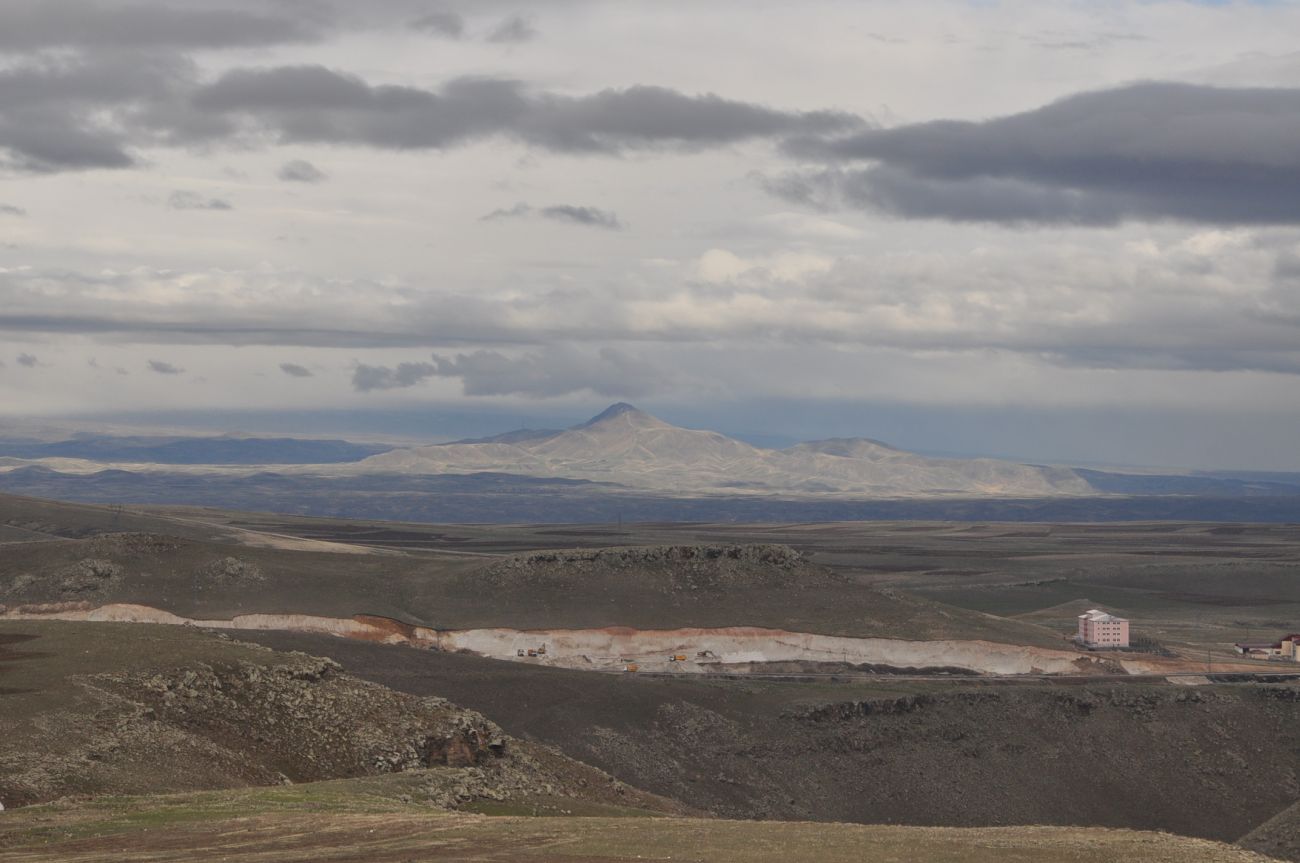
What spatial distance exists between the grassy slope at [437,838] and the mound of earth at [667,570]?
7804cm

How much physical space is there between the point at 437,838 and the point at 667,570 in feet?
295

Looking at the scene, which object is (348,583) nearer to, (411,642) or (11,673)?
(411,642)

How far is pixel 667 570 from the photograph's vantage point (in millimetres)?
131375

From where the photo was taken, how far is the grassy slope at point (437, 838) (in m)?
39.5

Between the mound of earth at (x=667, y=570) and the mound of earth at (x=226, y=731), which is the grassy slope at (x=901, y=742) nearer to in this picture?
the mound of earth at (x=226, y=731)

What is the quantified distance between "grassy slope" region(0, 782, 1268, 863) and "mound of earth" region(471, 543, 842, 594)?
78041 mm

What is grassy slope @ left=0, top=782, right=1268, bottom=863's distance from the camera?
130 feet

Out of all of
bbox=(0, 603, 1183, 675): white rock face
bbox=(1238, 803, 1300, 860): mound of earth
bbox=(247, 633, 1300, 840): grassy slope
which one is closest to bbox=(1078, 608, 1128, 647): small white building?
bbox=(0, 603, 1183, 675): white rock face

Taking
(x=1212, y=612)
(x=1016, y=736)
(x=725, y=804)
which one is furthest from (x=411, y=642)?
(x=1212, y=612)

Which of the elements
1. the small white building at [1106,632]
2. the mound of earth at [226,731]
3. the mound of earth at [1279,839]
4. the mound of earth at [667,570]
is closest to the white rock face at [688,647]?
the small white building at [1106,632]

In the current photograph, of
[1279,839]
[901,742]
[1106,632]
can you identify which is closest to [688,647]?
[901,742]

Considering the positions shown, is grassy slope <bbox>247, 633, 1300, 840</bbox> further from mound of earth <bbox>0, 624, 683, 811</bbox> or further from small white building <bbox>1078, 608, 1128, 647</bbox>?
small white building <bbox>1078, 608, 1128, 647</bbox>

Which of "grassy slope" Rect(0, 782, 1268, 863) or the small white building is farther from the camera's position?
the small white building

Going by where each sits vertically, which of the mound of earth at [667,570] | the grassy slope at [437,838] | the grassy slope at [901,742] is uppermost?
the grassy slope at [437,838]
